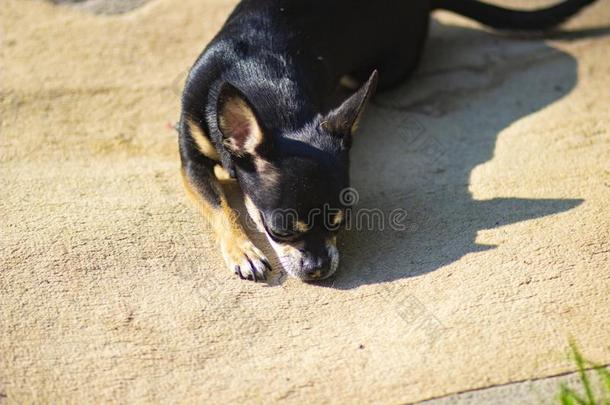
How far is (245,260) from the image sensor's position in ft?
13.3

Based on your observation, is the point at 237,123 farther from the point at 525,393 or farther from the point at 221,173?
the point at 525,393

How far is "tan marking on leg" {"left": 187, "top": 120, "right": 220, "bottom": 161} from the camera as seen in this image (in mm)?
4645

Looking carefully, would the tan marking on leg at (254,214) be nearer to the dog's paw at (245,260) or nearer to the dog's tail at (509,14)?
the dog's paw at (245,260)

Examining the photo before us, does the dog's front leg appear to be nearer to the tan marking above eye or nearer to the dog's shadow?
the tan marking above eye

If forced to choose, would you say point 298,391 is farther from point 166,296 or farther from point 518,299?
point 518,299

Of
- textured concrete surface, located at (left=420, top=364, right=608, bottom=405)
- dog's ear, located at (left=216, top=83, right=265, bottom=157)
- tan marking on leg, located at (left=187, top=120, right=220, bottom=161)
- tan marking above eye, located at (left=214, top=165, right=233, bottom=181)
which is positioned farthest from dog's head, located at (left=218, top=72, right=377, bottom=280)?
textured concrete surface, located at (left=420, top=364, right=608, bottom=405)

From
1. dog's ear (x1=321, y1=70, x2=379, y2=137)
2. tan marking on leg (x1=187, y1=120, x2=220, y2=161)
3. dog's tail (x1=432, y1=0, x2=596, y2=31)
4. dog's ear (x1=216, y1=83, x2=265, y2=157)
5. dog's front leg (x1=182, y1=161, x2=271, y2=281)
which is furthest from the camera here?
dog's tail (x1=432, y1=0, x2=596, y2=31)

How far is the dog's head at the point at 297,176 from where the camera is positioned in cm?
395

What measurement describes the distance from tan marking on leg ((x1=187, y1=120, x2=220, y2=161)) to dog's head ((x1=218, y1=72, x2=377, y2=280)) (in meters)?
0.43

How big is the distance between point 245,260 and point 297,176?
0.50 metres

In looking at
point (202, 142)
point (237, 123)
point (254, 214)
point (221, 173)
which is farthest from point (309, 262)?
point (221, 173)

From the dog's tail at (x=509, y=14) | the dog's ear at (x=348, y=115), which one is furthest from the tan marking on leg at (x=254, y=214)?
the dog's tail at (x=509, y=14)

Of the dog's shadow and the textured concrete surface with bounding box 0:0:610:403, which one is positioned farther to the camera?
the dog's shadow

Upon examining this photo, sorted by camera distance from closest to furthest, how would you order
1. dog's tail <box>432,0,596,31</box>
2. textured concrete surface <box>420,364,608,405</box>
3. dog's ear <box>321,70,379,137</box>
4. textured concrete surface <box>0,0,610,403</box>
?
1. textured concrete surface <box>420,364,608,405</box>
2. textured concrete surface <box>0,0,610,403</box>
3. dog's ear <box>321,70,379,137</box>
4. dog's tail <box>432,0,596,31</box>
